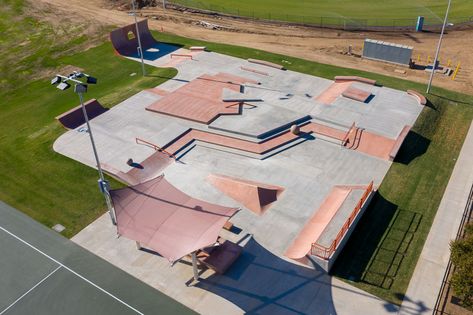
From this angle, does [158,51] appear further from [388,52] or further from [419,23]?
[419,23]

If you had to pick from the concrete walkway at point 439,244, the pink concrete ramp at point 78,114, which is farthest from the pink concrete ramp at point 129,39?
the concrete walkway at point 439,244

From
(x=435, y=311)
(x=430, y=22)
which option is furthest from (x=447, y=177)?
(x=430, y=22)

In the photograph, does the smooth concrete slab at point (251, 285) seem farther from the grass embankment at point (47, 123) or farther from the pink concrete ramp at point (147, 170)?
the pink concrete ramp at point (147, 170)

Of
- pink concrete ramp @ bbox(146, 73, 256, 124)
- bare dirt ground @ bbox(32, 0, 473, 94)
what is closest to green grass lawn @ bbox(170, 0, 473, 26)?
bare dirt ground @ bbox(32, 0, 473, 94)

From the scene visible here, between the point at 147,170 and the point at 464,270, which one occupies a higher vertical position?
the point at 464,270

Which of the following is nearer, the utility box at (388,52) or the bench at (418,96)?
the bench at (418,96)

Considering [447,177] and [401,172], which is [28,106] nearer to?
[401,172]

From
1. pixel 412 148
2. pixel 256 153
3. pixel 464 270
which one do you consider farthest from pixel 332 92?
pixel 464 270
